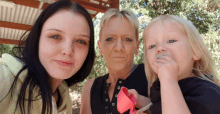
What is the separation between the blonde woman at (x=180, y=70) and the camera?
2.43ft

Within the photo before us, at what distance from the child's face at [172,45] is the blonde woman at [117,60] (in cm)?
37

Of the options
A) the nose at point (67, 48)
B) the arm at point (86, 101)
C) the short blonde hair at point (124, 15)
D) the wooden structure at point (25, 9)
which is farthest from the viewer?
the wooden structure at point (25, 9)

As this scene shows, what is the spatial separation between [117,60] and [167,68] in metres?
0.58

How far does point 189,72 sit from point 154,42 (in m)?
0.28

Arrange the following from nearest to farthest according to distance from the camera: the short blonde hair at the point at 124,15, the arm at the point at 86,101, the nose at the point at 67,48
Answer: the nose at the point at 67,48 < the short blonde hair at the point at 124,15 < the arm at the point at 86,101

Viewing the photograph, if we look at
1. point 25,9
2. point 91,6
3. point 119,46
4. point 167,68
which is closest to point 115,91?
point 119,46

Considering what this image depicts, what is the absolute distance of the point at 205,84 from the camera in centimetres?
82

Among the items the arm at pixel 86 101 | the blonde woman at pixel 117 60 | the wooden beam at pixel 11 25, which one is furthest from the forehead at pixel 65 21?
the wooden beam at pixel 11 25

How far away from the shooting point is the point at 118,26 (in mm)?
1358

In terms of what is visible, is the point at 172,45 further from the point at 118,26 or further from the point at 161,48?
the point at 118,26

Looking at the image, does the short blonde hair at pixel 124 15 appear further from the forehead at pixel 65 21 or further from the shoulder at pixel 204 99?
the shoulder at pixel 204 99

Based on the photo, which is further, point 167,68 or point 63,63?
point 63,63

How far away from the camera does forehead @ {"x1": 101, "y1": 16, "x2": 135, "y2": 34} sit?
1343 millimetres

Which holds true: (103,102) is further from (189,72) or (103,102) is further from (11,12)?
(11,12)
